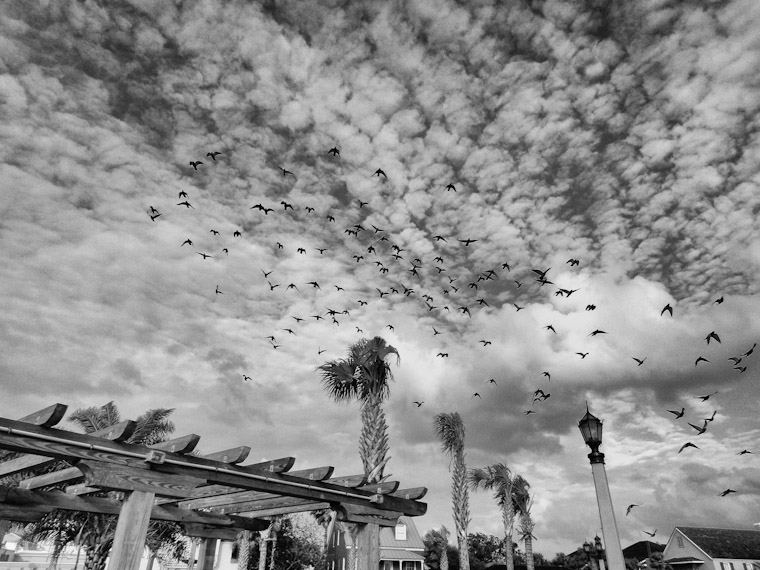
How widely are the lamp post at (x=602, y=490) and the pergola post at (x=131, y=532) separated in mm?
6276

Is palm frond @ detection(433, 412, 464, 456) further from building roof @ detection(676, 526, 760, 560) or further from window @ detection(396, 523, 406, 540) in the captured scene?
building roof @ detection(676, 526, 760, 560)

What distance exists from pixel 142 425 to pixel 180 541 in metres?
17.2

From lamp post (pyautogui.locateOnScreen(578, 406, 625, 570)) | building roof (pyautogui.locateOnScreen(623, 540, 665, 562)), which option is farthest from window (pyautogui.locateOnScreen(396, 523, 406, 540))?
lamp post (pyautogui.locateOnScreen(578, 406, 625, 570))

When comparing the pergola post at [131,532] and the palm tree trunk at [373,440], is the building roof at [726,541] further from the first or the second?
the pergola post at [131,532]

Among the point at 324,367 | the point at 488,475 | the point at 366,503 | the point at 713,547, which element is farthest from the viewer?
the point at 713,547

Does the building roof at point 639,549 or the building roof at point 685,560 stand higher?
the building roof at point 639,549

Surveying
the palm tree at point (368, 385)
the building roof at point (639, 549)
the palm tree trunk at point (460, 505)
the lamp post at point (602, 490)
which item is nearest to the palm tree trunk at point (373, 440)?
the palm tree at point (368, 385)

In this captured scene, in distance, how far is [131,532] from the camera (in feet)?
20.4

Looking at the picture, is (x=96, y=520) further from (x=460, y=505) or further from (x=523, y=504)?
(x=523, y=504)

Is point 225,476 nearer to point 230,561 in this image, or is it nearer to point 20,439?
point 20,439

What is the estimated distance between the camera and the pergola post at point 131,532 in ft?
19.8

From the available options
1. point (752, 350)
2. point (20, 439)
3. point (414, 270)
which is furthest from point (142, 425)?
point (752, 350)

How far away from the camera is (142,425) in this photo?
20016 mm

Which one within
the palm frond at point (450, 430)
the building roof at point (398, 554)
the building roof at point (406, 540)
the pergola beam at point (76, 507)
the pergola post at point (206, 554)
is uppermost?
the palm frond at point (450, 430)
